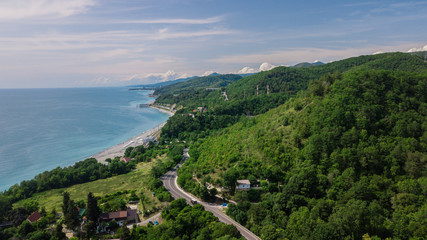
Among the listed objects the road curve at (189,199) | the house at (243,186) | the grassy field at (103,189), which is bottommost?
the grassy field at (103,189)

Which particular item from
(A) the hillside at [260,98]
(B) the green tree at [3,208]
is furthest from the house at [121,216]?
(A) the hillside at [260,98]

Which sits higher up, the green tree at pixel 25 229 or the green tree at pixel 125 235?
the green tree at pixel 125 235

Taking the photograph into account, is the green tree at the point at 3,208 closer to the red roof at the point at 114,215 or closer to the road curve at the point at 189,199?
the red roof at the point at 114,215

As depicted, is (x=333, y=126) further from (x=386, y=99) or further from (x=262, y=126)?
(x=262, y=126)

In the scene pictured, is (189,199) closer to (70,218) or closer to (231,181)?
(231,181)

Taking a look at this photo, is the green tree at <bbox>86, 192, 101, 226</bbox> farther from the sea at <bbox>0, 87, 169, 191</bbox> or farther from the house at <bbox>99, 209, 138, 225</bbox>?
the sea at <bbox>0, 87, 169, 191</bbox>
